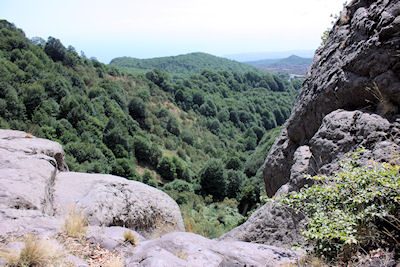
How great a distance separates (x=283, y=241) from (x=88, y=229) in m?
3.72

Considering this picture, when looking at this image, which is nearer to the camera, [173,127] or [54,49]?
[54,49]

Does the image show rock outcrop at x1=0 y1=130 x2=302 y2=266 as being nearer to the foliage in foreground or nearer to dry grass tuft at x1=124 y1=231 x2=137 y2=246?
dry grass tuft at x1=124 y1=231 x2=137 y2=246

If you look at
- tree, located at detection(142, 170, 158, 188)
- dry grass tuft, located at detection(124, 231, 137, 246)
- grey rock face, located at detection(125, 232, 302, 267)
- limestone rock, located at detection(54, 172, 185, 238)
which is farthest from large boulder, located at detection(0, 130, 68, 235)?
tree, located at detection(142, 170, 158, 188)

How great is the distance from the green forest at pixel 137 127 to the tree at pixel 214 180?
156mm

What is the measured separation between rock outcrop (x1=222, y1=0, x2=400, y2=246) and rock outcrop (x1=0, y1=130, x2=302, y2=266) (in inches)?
60.7

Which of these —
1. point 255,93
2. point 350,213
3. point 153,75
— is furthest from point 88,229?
point 255,93

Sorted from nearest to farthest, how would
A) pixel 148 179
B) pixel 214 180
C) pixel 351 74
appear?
pixel 351 74 < pixel 148 179 < pixel 214 180

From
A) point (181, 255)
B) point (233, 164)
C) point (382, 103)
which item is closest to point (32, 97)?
point (181, 255)

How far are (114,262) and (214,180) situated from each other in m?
40.7

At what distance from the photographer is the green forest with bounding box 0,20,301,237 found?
31281mm

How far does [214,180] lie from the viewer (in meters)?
44.4

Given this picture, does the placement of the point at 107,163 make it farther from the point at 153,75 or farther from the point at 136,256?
the point at 153,75

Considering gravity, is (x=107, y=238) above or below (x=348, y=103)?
below

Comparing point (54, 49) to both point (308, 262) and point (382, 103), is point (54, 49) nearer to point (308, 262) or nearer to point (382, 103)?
point (382, 103)
